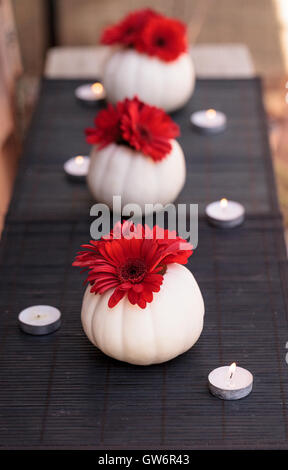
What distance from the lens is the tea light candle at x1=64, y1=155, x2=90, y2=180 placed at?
182 centimetres

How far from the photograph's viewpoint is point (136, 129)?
1.54 meters

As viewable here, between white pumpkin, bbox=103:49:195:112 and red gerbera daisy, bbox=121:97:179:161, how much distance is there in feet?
1.47

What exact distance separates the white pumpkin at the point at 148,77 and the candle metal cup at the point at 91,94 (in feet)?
0.54

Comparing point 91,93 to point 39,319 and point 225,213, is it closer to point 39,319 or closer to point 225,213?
point 225,213

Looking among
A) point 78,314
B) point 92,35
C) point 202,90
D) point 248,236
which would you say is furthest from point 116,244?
point 92,35

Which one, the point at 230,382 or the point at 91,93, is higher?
the point at 91,93

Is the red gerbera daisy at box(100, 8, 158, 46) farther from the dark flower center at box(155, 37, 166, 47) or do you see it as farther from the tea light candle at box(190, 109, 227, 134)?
the tea light candle at box(190, 109, 227, 134)

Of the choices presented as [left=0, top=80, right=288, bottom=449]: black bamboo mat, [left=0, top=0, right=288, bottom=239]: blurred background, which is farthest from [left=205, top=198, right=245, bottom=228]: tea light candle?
[left=0, top=0, right=288, bottom=239]: blurred background

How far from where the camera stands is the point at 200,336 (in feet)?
4.18

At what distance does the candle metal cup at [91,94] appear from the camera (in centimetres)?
222

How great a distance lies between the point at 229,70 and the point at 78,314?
4.69 ft

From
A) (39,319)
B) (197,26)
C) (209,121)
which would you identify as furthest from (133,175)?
(197,26)

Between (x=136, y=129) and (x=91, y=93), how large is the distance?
76cm
